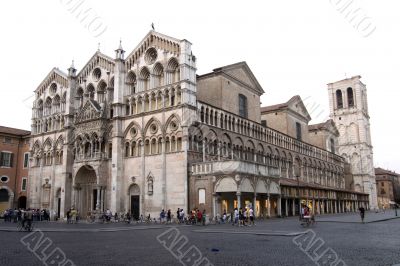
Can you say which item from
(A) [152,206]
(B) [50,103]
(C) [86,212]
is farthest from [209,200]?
(B) [50,103]

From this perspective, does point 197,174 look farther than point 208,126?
No

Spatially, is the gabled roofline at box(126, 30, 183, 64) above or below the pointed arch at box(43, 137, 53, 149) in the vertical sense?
above

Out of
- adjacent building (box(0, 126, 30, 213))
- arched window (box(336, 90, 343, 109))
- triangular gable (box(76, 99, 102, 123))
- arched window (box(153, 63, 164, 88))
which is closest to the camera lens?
arched window (box(153, 63, 164, 88))

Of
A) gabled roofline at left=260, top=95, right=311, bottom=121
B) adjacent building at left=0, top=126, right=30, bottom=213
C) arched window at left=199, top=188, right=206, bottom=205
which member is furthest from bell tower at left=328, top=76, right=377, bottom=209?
adjacent building at left=0, top=126, right=30, bottom=213

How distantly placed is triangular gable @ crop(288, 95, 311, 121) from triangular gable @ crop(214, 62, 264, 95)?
47.4 feet

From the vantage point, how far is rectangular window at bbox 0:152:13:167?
57072 mm

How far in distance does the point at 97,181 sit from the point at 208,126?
14.7 metres

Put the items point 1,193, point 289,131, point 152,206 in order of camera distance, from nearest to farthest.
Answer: point 152,206 → point 1,193 → point 289,131

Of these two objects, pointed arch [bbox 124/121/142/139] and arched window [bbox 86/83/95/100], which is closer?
pointed arch [bbox 124/121/142/139]

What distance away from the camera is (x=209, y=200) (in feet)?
118

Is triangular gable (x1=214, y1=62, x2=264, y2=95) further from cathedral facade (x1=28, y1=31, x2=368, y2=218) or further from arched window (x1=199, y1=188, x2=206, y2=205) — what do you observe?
arched window (x1=199, y1=188, x2=206, y2=205)

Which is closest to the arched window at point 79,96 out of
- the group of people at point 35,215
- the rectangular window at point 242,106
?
the group of people at point 35,215

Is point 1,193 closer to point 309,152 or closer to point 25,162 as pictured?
point 25,162

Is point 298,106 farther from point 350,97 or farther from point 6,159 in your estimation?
point 6,159
